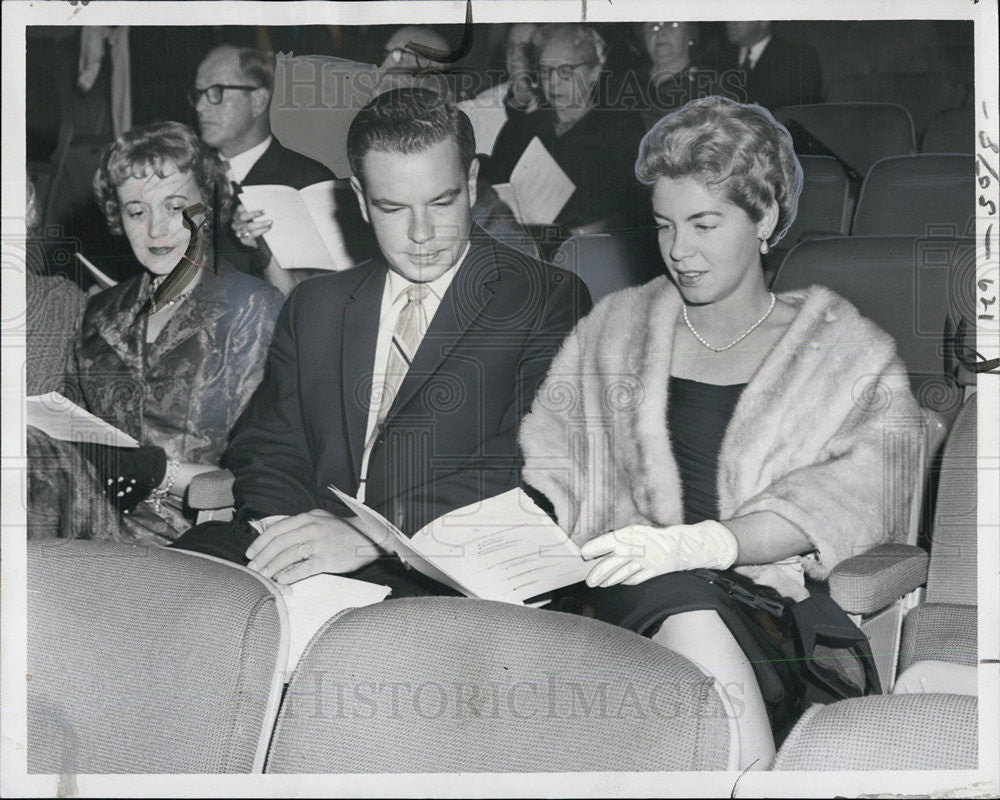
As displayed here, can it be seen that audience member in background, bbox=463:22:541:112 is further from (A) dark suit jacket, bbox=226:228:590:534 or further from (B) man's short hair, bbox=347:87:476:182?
(A) dark suit jacket, bbox=226:228:590:534

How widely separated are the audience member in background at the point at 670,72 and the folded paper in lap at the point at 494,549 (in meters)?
0.93

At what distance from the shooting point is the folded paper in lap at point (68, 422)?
2145 millimetres

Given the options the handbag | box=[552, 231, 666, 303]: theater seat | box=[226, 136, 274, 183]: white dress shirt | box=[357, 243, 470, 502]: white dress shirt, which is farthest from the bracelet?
the handbag

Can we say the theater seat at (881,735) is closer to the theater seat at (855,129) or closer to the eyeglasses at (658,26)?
the theater seat at (855,129)

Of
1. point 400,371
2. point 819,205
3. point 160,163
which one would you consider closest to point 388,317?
point 400,371

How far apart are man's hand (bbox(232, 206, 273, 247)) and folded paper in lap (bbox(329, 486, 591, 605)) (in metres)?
0.67

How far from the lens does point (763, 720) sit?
204 centimetres

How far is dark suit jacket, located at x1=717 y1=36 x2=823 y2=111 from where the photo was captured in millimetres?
2102

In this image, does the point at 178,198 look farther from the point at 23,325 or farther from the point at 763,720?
the point at 763,720

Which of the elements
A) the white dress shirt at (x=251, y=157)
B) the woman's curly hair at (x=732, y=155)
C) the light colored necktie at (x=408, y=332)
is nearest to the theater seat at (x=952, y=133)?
the woman's curly hair at (x=732, y=155)

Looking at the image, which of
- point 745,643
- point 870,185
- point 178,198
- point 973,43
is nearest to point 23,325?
point 178,198

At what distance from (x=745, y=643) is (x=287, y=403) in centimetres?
115

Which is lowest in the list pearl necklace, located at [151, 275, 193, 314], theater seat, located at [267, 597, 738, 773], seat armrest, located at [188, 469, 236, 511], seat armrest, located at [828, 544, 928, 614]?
theater seat, located at [267, 597, 738, 773]

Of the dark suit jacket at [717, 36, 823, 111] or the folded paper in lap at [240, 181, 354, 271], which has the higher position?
the dark suit jacket at [717, 36, 823, 111]
